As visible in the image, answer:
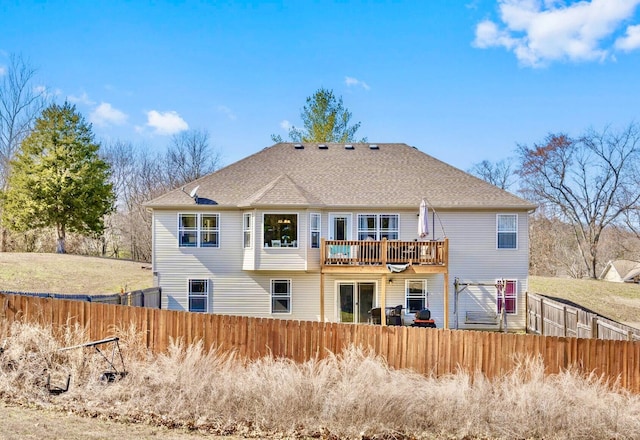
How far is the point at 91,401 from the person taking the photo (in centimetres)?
902

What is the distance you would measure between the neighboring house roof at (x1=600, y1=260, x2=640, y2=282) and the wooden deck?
1191 inches

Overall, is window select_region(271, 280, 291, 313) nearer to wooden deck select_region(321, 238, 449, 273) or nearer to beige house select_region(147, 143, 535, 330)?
beige house select_region(147, 143, 535, 330)

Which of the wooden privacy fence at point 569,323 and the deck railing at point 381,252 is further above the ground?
the deck railing at point 381,252

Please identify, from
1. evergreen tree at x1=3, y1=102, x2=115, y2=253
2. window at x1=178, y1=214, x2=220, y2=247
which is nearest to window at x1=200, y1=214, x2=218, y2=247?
window at x1=178, y1=214, x2=220, y2=247

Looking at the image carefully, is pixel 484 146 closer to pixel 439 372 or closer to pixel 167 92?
pixel 167 92

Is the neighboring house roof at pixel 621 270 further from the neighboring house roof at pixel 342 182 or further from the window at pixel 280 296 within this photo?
the window at pixel 280 296

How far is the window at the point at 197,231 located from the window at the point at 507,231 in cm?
1099

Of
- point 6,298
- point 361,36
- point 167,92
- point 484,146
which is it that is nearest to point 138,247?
point 167,92

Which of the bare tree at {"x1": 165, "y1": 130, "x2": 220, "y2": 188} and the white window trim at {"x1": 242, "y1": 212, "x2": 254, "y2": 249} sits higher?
the bare tree at {"x1": 165, "y1": 130, "x2": 220, "y2": 188}

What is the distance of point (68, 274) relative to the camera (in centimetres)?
2745

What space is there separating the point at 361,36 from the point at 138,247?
24.8 m

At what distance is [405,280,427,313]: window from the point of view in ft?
65.4

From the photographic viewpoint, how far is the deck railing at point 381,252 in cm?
1830

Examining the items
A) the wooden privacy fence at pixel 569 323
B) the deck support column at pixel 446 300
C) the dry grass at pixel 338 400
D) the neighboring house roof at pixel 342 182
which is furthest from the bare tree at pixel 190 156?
the dry grass at pixel 338 400
